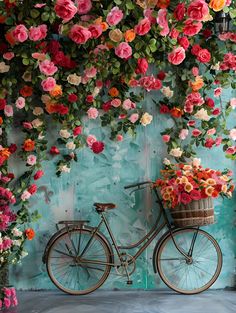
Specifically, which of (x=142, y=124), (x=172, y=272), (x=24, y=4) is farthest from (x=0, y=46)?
(x=172, y=272)

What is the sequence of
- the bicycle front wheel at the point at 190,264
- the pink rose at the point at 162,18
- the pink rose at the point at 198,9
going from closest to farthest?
the pink rose at the point at 198,9 < the pink rose at the point at 162,18 < the bicycle front wheel at the point at 190,264

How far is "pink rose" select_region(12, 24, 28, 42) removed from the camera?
5.78 meters

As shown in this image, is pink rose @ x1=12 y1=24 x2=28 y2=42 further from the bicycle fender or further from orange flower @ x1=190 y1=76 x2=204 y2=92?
the bicycle fender

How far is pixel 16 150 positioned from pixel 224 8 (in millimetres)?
2653

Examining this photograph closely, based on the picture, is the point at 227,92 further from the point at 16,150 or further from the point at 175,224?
the point at 16,150

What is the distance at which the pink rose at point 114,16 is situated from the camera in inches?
221

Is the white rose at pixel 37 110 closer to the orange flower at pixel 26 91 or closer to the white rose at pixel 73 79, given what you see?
the orange flower at pixel 26 91

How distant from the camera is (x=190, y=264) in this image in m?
6.73

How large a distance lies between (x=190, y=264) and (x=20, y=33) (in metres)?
3.06

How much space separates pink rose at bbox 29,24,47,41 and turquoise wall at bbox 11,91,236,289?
50.3 inches

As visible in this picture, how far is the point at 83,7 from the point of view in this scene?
5.71 metres

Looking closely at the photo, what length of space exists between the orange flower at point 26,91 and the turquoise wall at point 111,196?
29.3 inches

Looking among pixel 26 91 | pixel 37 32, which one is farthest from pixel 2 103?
pixel 37 32

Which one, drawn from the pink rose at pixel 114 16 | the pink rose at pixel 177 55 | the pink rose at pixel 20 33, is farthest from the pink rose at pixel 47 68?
the pink rose at pixel 177 55
